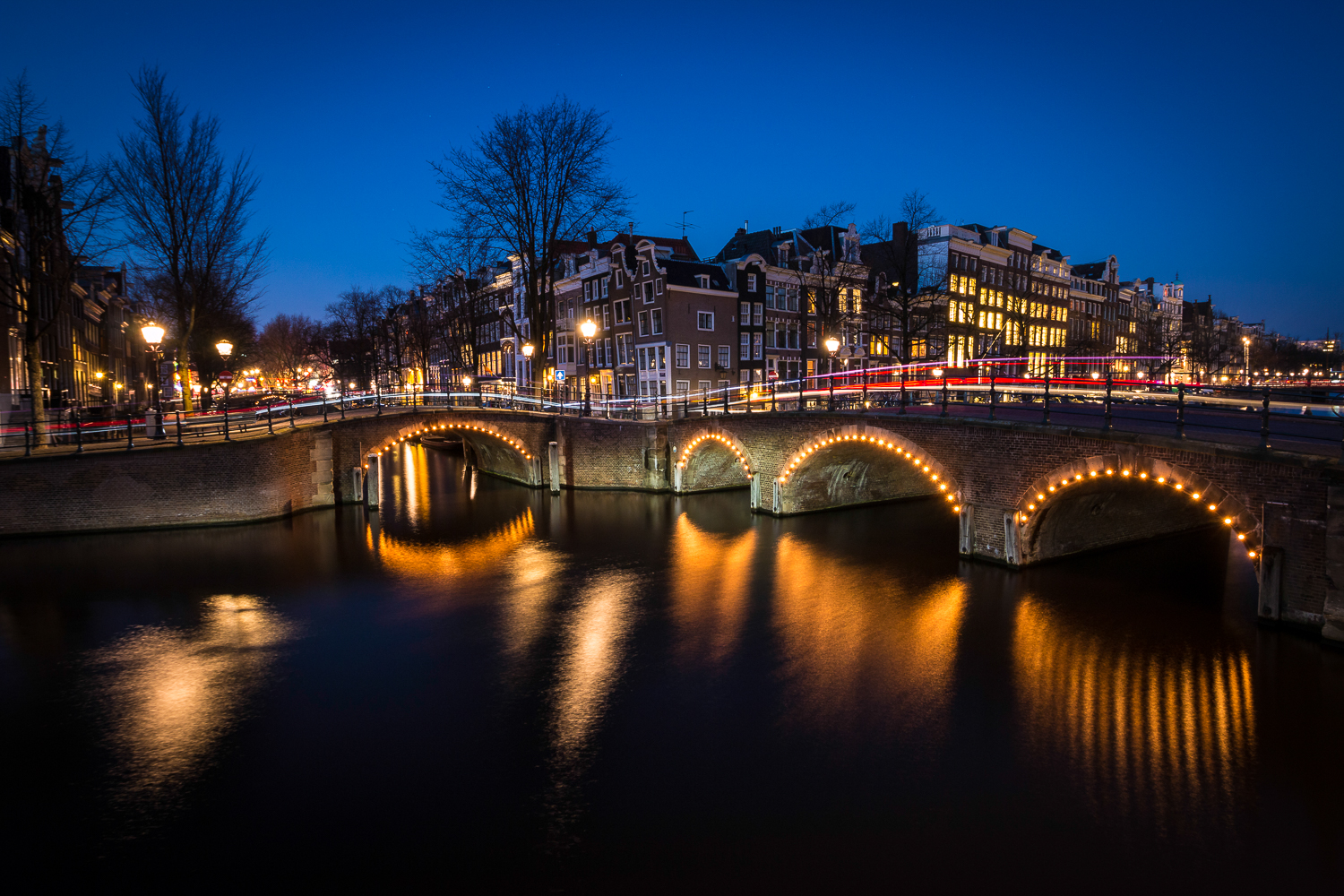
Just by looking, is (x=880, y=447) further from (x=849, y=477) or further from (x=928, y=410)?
(x=849, y=477)

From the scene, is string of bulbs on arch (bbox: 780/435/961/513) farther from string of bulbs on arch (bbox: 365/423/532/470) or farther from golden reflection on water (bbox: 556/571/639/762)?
string of bulbs on arch (bbox: 365/423/532/470)

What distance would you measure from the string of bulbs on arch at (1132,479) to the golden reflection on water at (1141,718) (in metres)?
1.98

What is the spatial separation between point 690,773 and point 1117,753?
526cm

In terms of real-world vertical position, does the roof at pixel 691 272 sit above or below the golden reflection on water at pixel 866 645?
above

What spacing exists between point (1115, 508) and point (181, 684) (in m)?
19.7

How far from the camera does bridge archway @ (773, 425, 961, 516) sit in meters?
22.2

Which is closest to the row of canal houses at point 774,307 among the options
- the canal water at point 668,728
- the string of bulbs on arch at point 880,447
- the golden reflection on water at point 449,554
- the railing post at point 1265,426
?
the golden reflection on water at point 449,554

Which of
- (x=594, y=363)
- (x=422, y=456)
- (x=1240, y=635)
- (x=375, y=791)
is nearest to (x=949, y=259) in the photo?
(x=594, y=363)

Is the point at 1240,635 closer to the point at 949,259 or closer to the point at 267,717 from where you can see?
the point at 267,717

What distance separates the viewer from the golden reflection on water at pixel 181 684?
931 centimetres

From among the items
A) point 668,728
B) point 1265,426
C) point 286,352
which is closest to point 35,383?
point 668,728

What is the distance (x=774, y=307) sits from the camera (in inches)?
1922

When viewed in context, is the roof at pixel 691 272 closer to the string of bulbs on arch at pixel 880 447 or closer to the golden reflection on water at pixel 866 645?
the string of bulbs on arch at pixel 880 447

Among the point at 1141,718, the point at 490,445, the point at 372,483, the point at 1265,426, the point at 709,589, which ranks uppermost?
the point at 1265,426
